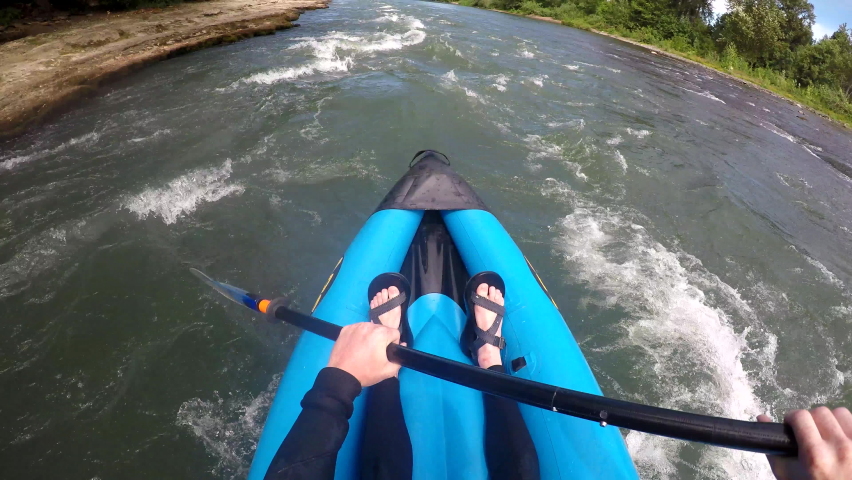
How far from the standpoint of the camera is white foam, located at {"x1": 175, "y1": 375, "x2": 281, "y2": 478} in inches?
97.8

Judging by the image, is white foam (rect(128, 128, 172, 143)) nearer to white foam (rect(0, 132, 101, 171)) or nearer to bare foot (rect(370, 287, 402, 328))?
white foam (rect(0, 132, 101, 171))

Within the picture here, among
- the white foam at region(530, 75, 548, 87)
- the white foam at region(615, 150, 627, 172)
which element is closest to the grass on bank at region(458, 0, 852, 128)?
the white foam at region(530, 75, 548, 87)

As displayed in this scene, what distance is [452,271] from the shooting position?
3182 millimetres

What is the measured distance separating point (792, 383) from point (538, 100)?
670 cm

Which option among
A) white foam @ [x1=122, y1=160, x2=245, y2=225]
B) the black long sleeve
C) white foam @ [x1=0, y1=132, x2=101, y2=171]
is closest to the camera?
the black long sleeve

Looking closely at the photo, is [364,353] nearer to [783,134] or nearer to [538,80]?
[538,80]

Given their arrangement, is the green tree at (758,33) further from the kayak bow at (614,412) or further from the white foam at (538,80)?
the kayak bow at (614,412)

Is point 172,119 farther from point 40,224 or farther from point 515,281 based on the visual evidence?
point 515,281

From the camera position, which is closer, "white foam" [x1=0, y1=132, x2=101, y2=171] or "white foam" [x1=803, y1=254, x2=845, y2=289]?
"white foam" [x1=803, y1=254, x2=845, y2=289]

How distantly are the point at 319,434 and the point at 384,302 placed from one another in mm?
1225

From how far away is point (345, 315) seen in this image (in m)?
2.57

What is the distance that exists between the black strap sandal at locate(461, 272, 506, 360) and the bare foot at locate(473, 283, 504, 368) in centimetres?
2

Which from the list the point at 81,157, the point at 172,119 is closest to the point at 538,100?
the point at 172,119

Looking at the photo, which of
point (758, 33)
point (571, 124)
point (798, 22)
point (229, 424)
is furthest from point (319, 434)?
point (798, 22)
